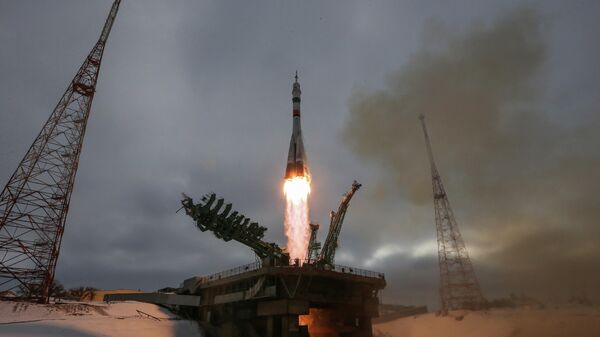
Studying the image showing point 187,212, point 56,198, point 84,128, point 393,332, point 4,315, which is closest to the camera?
point 4,315

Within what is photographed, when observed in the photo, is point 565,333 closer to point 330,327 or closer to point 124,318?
point 330,327

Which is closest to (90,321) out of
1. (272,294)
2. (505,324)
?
(272,294)

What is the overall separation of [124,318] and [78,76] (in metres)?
35.3

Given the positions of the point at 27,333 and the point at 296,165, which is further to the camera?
the point at 296,165

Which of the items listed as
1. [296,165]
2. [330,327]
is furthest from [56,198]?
[330,327]

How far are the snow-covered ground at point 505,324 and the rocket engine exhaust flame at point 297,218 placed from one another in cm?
2016

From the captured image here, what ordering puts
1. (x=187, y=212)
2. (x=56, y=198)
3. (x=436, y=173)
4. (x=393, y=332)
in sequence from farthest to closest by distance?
(x=436, y=173) → (x=393, y=332) → (x=56, y=198) → (x=187, y=212)

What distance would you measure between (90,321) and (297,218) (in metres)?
25.5

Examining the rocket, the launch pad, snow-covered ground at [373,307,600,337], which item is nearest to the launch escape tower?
the launch pad

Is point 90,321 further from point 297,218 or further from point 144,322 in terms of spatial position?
point 297,218

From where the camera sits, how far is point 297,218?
169 feet

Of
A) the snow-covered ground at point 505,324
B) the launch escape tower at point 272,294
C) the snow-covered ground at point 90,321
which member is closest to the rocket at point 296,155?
the launch escape tower at point 272,294

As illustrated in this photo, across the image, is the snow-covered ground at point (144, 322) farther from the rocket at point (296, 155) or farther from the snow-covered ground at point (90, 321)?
the rocket at point (296, 155)

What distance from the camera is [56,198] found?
49062mm
